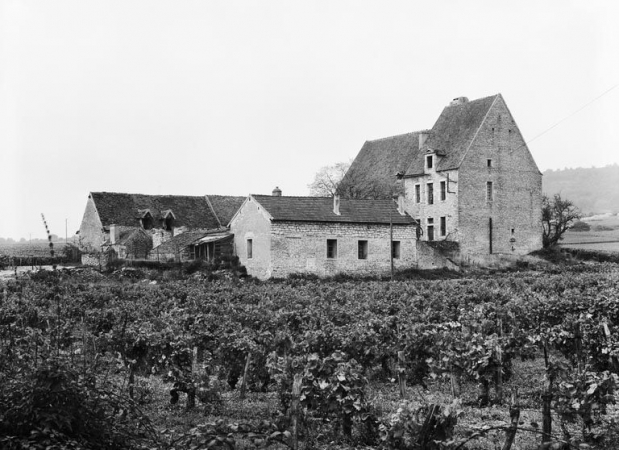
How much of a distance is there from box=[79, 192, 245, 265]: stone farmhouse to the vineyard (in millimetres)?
27208

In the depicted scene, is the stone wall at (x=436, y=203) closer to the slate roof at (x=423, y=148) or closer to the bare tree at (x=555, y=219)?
the slate roof at (x=423, y=148)

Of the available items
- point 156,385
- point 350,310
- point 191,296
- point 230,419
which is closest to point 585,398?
point 230,419

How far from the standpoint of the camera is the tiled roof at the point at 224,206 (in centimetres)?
6606

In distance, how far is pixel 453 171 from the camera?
171 feet

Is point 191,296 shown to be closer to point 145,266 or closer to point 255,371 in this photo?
point 255,371

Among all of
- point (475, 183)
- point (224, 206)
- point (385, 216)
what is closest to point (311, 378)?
point (385, 216)

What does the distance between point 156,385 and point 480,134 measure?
133 ft

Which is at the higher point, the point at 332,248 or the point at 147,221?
the point at 147,221

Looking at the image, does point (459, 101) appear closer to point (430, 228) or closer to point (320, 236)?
point (430, 228)

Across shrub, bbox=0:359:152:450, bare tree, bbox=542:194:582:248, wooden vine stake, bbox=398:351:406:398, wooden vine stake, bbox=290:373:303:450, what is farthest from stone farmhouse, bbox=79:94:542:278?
shrub, bbox=0:359:152:450

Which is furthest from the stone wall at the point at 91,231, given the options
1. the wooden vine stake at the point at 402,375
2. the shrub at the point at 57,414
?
the shrub at the point at 57,414

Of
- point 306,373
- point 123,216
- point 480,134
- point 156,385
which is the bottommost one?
point 156,385

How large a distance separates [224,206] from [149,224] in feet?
24.6

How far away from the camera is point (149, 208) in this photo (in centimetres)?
6362
